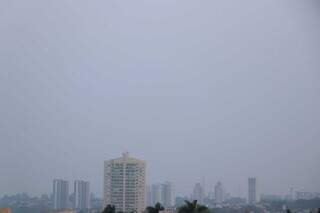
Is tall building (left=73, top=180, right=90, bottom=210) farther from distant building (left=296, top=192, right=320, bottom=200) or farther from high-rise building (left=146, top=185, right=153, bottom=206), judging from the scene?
distant building (left=296, top=192, right=320, bottom=200)

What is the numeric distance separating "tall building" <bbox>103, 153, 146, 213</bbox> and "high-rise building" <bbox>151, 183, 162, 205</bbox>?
134mm

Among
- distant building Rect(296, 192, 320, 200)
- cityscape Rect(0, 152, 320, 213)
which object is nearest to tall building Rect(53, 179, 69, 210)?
cityscape Rect(0, 152, 320, 213)

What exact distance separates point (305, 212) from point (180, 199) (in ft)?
6.56

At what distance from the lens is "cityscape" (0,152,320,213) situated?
797 centimetres

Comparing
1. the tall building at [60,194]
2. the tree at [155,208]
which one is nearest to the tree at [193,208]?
the tree at [155,208]

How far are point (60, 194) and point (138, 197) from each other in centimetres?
153

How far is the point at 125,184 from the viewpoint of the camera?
880 cm

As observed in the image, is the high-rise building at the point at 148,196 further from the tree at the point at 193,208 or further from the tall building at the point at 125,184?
the tree at the point at 193,208

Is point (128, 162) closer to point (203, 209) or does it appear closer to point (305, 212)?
point (203, 209)

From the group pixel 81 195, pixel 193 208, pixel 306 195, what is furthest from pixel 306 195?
pixel 81 195

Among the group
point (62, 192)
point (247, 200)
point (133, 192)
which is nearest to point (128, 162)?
point (133, 192)

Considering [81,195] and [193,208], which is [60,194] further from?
[193,208]

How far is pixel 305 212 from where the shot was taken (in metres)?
9.34

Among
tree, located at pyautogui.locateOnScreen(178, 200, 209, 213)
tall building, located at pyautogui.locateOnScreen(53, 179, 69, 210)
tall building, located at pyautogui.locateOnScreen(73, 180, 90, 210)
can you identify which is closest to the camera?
tall building, located at pyautogui.locateOnScreen(53, 179, 69, 210)
